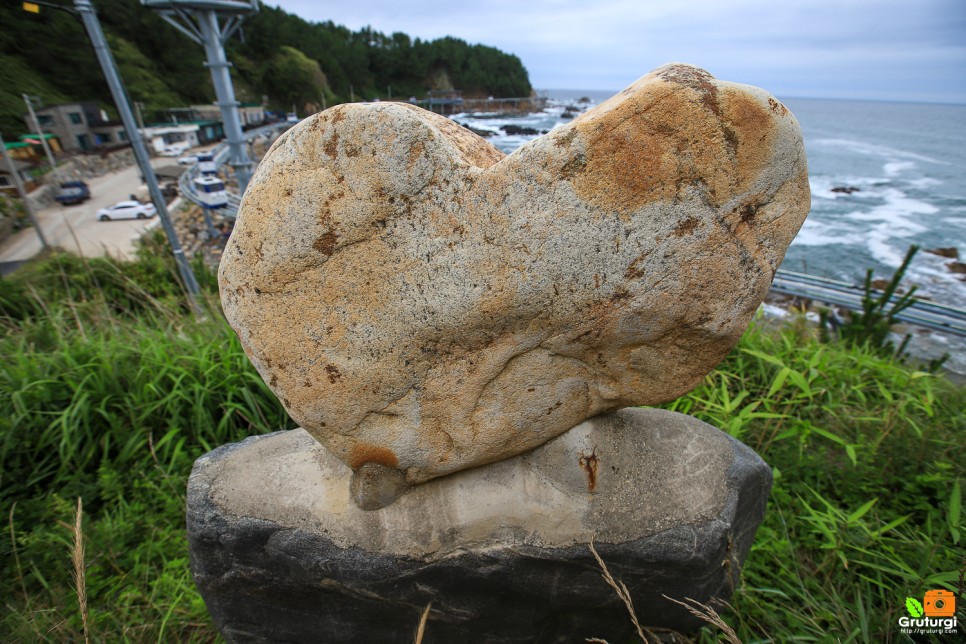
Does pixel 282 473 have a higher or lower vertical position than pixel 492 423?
lower

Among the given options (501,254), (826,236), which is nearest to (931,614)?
(501,254)

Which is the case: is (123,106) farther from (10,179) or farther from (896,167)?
(896,167)

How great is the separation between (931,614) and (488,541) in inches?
68.7

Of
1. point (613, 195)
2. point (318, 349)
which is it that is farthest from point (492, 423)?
point (613, 195)

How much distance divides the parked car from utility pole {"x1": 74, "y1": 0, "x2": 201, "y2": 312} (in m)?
15.3

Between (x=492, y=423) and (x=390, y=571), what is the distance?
73 centimetres

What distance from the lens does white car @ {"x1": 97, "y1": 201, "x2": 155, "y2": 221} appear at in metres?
15.1

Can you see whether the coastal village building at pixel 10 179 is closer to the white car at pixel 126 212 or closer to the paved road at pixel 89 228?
the paved road at pixel 89 228

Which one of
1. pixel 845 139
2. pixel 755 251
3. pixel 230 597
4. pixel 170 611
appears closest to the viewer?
pixel 755 251

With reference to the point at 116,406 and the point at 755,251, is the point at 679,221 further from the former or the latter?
the point at 116,406

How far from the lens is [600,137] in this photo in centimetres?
Result: 131

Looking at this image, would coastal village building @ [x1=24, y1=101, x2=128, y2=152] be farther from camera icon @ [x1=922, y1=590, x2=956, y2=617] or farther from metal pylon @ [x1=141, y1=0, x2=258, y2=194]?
camera icon @ [x1=922, y1=590, x2=956, y2=617]

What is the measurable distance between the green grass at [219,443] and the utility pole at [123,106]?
1.15m

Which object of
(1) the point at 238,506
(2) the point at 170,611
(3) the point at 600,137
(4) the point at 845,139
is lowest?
(4) the point at 845,139
